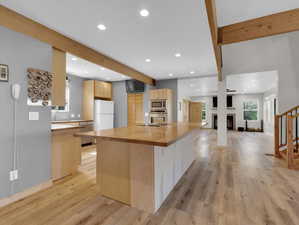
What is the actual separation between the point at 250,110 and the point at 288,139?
8.36m

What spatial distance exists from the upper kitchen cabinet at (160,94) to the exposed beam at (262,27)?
3.05 m

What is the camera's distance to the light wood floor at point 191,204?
159 centimetres

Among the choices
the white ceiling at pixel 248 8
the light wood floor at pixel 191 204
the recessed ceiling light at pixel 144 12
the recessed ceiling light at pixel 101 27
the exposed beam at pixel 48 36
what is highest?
the white ceiling at pixel 248 8

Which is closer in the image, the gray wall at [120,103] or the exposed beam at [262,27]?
the exposed beam at [262,27]

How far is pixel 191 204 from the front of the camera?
1871 mm

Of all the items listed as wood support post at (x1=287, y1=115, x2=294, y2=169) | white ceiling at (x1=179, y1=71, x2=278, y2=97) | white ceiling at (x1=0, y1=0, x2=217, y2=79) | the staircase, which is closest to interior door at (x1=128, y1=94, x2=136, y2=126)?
white ceiling at (x1=179, y1=71, x2=278, y2=97)

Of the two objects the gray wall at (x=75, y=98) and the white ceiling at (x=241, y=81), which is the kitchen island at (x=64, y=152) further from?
the white ceiling at (x=241, y=81)

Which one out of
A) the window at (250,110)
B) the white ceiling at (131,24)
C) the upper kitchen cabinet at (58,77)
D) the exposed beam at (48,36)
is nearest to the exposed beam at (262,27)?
the white ceiling at (131,24)

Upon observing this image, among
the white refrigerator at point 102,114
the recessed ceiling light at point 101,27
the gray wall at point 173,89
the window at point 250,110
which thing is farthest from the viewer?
the window at point 250,110

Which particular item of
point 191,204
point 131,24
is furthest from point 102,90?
→ point 191,204

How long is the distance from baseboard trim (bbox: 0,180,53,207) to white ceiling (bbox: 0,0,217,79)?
7.96 ft

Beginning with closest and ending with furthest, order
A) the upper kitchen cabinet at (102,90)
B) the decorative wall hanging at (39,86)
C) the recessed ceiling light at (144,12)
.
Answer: the recessed ceiling light at (144,12) < the decorative wall hanging at (39,86) < the upper kitchen cabinet at (102,90)

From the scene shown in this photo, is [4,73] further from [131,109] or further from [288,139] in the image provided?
[288,139]

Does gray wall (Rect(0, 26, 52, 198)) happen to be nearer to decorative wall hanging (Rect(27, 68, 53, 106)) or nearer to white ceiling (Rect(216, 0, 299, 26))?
decorative wall hanging (Rect(27, 68, 53, 106))
